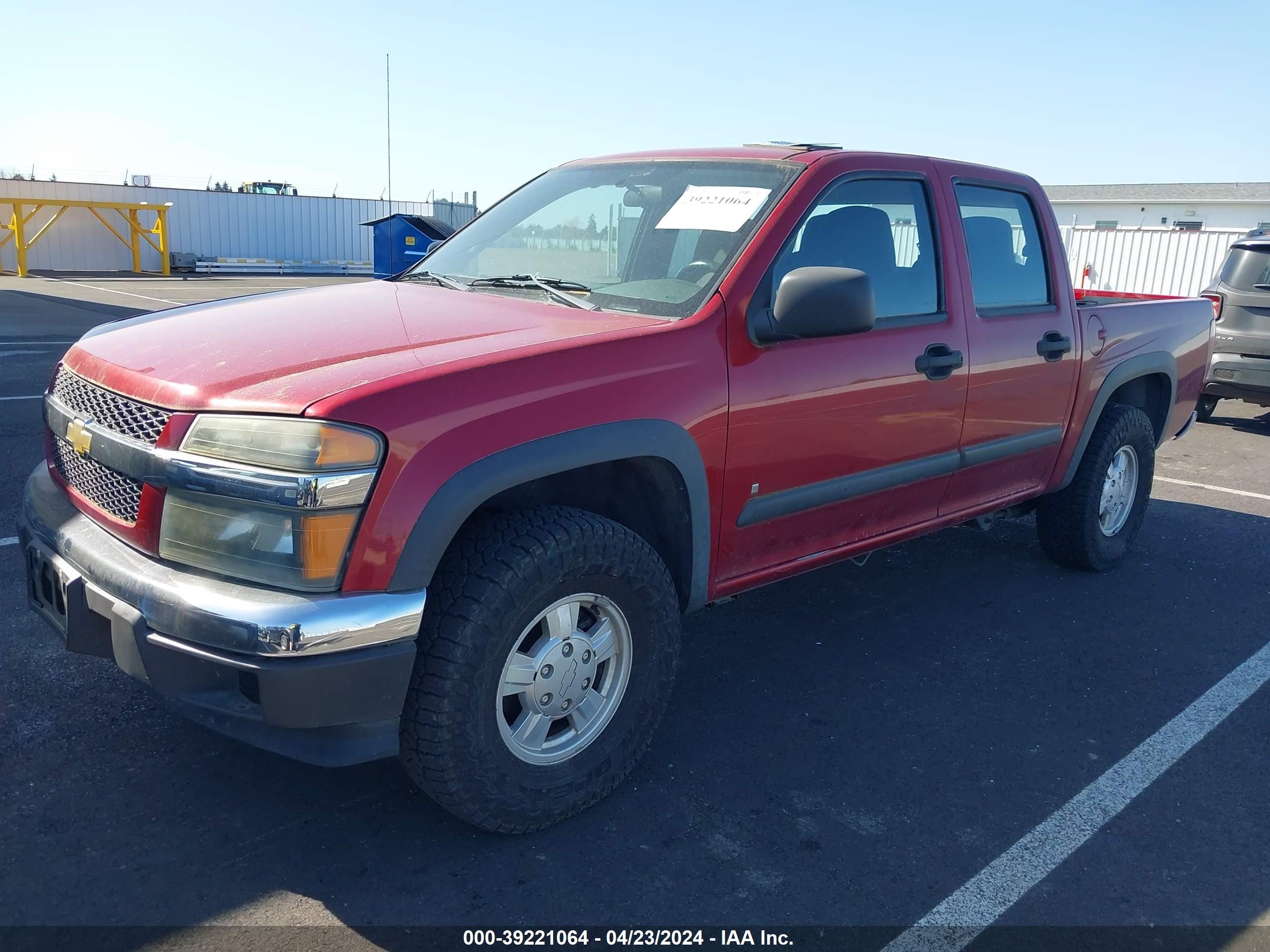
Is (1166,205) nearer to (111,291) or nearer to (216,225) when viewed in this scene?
(216,225)

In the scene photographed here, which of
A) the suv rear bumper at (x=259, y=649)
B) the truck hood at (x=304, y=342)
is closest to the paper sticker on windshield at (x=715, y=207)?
the truck hood at (x=304, y=342)

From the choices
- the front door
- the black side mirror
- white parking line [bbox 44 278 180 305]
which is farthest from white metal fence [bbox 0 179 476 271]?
the black side mirror

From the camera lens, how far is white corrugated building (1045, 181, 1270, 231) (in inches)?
1380

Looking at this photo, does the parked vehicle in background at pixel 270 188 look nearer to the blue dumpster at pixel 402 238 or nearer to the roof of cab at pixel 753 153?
the blue dumpster at pixel 402 238

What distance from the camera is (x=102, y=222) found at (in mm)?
25812

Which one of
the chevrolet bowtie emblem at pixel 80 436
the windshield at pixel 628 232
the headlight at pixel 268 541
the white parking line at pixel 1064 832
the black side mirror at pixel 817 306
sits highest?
the windshield at pixel 628 232

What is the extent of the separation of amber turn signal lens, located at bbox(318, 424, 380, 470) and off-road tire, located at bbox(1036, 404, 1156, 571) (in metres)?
3.77

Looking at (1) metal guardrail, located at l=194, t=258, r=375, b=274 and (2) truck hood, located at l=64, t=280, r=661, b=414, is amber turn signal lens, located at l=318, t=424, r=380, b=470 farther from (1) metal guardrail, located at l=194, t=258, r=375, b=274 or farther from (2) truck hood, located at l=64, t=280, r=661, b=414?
(1) metal guardrail, located at l=194, t=258, r=375, b=274

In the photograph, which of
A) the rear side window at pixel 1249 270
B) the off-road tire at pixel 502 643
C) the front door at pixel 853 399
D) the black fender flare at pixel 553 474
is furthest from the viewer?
the rear side window at pixel 1249 270

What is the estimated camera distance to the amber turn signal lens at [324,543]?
2.30 meters

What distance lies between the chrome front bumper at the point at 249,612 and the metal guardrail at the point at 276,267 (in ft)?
87.8

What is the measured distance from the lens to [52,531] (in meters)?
2.82

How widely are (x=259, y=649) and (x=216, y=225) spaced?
98.8ft

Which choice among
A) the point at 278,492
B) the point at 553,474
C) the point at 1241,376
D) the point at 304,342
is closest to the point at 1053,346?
the point at 553,474
